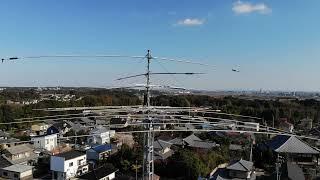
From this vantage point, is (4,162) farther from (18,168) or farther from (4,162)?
(18,168)

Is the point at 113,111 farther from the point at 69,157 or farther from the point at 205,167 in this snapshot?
the point at 69,157

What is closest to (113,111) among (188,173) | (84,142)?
(188,173)

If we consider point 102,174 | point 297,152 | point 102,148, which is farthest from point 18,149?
point 297,152

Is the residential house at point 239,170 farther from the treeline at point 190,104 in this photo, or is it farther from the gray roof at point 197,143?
the treeline at point 190,104

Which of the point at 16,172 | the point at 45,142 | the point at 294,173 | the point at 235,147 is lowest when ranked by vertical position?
Result: the point at 16,172

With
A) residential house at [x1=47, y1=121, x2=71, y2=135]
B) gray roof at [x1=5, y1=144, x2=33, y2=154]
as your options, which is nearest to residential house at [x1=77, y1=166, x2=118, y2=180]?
gray roof at [x1=5, y1=144, x2=33, y2=154]

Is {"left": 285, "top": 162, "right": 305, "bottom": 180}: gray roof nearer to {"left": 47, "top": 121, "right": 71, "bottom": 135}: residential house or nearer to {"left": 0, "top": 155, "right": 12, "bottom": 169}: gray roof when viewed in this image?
{"left": 0, "top": 155, "right": 12, "bottom": 169}: gray roof
